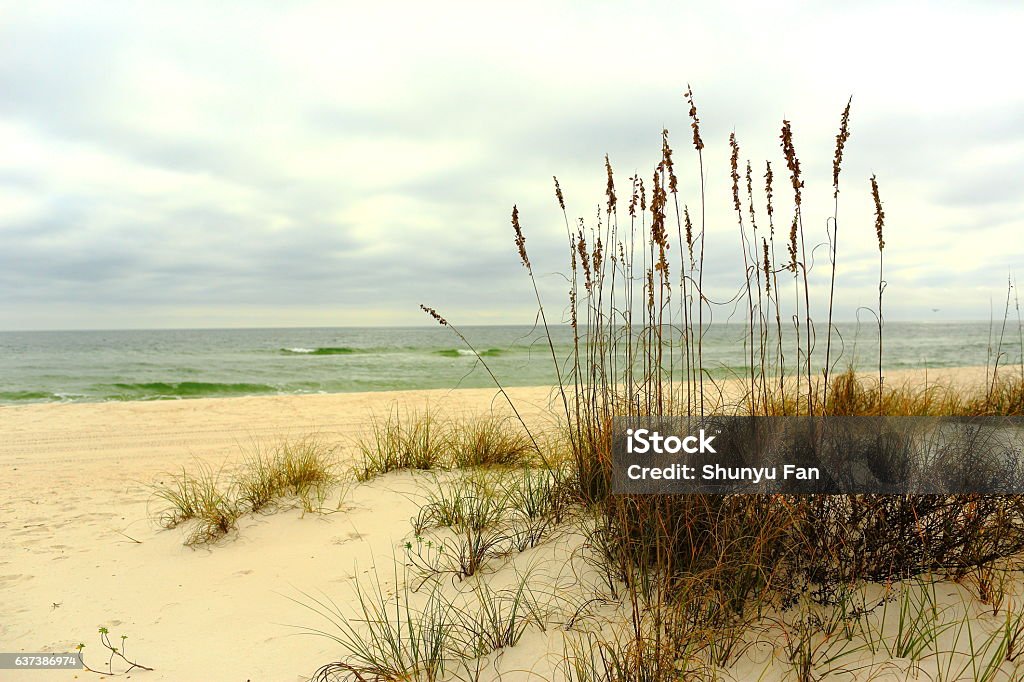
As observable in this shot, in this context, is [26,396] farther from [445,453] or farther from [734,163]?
[734,163]

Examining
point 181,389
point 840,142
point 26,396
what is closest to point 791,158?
point 840,142

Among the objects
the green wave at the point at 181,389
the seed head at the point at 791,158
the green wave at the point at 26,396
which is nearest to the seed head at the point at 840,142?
the seed head at the point at 791,158

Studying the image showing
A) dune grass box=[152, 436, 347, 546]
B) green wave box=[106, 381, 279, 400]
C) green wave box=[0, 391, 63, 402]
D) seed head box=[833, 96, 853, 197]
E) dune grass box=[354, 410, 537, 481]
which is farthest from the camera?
green wave box=[106, 381, 279, 400]

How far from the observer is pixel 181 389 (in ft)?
52.4

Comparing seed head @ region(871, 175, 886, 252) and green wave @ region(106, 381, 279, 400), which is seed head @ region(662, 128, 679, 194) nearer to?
seed head @ region(871, 175, 886, 252)

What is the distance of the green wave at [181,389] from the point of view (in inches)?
593

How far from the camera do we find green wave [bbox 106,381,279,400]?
15067 mm

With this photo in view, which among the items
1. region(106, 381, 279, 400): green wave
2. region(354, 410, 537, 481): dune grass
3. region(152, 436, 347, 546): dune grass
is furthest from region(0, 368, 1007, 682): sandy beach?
region(106, 381, 279, 400): green wave

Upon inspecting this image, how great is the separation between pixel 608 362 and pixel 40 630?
3.20 metres

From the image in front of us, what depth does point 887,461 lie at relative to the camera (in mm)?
2473

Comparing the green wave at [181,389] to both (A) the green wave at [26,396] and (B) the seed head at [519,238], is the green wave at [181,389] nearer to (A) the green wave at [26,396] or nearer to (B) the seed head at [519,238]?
(A) the green wave at [26,396]

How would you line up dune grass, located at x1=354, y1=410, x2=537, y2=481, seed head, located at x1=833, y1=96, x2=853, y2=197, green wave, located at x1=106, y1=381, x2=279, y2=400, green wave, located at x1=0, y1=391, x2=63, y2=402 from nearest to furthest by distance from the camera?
seed head, located at x1=833, y1=96, x2=853, y2=197 < dune grass, located at x1=354, y1=410, x2=537, y2=481 < green wave, located at x1=0, y1=391, x2=63, y2=402 < green wave, located at x1=106, y1=381, x2=279, y2=400

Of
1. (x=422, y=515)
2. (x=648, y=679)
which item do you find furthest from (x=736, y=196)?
(x=422, y=515)

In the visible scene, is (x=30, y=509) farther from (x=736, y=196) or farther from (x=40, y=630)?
(x=736, y=196)
